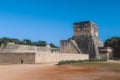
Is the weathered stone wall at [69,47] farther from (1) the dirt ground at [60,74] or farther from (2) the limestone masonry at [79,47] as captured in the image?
(1) the dirt ground at [60,74]

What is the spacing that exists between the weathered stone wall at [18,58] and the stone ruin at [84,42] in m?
23.0

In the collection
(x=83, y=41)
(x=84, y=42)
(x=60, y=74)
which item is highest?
(x=83, y=41)

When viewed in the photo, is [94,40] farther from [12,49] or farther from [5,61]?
[5,61]

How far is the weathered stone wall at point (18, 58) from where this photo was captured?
38525 mm

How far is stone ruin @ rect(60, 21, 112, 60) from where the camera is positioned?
194ft

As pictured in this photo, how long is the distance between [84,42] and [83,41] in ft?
Result: 1.46

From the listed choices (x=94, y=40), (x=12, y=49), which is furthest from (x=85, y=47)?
(x=12, y=49)

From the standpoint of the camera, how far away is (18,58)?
39188 mm

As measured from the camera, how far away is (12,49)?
48.5m

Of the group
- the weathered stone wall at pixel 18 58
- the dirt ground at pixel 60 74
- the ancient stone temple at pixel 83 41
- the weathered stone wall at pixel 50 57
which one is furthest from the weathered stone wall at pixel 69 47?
the dirt ground at pixel 60 74

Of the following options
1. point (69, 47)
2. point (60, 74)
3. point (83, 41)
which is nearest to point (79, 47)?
point (83, 41)

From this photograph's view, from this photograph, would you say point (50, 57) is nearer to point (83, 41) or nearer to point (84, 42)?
point (84, 42)

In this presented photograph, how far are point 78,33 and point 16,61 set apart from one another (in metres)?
28.1

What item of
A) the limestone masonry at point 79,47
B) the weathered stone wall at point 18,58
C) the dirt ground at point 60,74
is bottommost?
the dirt ground at point 60,74
